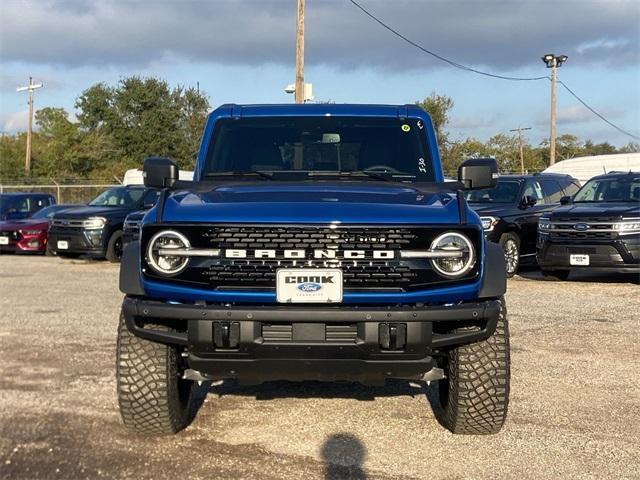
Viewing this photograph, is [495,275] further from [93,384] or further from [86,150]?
[86,150]

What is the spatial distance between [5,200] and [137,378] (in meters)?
18.9

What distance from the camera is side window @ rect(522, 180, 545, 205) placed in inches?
566

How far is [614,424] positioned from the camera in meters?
5.12

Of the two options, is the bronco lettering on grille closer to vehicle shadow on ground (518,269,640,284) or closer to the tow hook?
the tow hook

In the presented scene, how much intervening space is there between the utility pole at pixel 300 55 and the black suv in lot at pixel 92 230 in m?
5.94

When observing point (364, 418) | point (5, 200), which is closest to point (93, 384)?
point (364, 418)

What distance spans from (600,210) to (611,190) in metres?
1.25

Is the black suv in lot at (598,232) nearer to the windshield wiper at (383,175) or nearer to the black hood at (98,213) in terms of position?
the windshield wiper at (383,175)

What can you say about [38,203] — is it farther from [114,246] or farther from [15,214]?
[114,246]

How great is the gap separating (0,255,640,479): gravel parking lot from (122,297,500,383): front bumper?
57 centimetres

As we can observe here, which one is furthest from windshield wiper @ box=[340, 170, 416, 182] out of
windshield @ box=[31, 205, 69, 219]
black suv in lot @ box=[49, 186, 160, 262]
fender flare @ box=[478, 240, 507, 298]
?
windshield @ box=[31, 205, 69, 219]

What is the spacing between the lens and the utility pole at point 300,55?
21.7 meters

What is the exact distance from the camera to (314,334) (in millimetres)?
4082

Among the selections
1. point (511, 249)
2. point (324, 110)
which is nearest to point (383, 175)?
point (324, 110)
